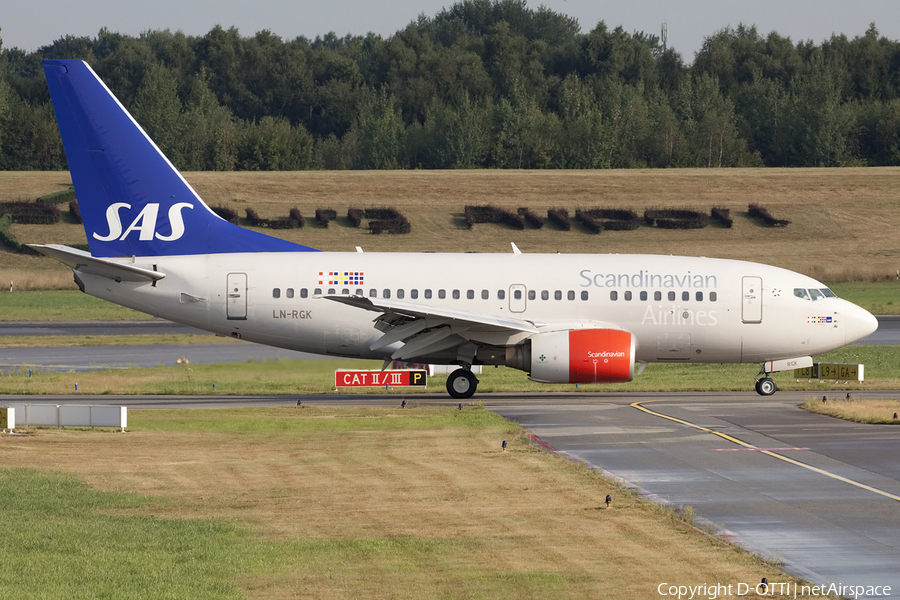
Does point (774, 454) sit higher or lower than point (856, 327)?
lower

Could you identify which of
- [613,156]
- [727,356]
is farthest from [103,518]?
[613,156]

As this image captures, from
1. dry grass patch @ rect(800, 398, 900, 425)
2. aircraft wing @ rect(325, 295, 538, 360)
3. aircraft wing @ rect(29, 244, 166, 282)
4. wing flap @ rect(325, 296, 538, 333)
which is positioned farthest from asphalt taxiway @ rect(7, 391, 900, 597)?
aircraft wing @ rect(29, 244, 166, 282)

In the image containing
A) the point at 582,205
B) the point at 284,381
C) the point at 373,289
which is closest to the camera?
the point at 373,289

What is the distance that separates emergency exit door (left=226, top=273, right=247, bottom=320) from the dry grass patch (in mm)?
15258

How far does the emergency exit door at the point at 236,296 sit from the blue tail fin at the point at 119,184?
1.11 m

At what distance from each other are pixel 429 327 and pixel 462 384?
228 centimetres

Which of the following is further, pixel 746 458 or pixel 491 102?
pixel 491 102

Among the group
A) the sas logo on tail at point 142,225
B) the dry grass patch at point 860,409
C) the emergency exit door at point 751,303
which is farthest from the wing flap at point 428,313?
the dry grass patch at point 860,409

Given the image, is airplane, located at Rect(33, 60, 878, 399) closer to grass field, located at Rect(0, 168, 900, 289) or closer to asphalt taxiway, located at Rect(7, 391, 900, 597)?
asphalt taxiway, located at Rect(7, 391, 900, 597)

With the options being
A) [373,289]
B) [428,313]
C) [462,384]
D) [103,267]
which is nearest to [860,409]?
[462,384]

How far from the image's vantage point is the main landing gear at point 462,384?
32344 mm

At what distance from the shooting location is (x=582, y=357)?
30.4 metres

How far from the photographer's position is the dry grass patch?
27516 millimetres

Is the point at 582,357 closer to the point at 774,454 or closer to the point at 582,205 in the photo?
the point at 774,454
